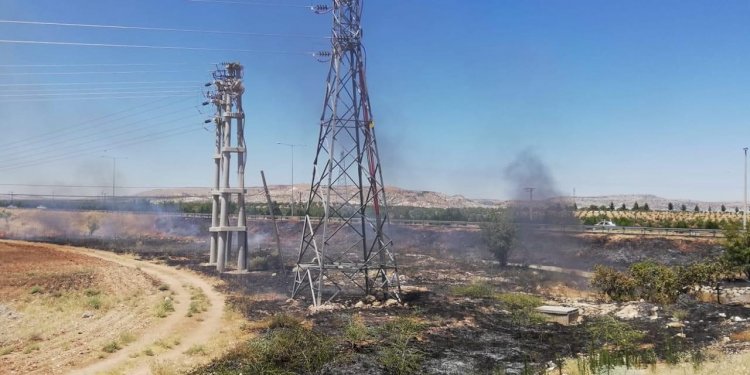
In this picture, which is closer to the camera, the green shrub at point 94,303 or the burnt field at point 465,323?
the burnt field at point 465,323

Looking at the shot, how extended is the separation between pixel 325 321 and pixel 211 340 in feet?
15.5

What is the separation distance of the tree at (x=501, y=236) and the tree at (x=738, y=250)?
52.4ft

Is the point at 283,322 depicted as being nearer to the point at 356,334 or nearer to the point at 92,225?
the point at 356,334

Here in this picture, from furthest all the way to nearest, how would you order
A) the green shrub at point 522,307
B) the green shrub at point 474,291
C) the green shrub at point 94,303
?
the green shrub at point 474,291 < the green shrub at point 94,303 < the green shrub at point 522,307

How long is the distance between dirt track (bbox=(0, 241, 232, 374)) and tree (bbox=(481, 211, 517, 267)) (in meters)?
24.6

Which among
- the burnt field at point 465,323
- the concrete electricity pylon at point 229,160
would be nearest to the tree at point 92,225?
Result: the burnt field at point 465,323

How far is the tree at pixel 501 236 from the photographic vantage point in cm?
4734

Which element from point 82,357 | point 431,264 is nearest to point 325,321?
point 82,357

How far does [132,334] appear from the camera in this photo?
20.7m

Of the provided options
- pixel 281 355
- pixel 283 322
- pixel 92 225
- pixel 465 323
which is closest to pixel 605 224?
pixel 465 323

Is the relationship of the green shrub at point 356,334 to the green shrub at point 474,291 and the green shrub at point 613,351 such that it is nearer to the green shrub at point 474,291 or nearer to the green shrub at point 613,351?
the green shrub at point 613,351

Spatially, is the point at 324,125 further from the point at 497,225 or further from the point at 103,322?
the point at 497,225

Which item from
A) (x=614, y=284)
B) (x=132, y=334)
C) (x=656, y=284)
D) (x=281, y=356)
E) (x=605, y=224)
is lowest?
(x=132, y=334)

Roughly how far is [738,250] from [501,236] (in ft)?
56.7
